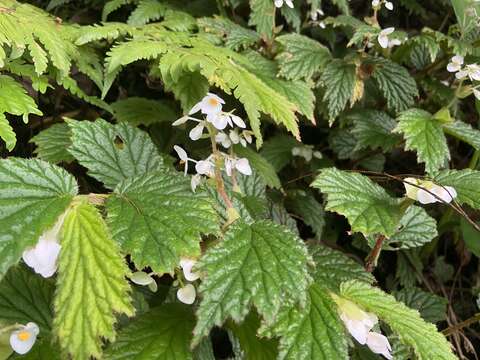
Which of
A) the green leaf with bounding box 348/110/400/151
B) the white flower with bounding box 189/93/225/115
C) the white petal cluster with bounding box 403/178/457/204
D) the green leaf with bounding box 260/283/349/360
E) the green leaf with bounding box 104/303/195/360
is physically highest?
the white flower with bounding box 189/93/225/115

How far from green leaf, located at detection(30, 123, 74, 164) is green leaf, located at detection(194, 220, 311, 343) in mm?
572

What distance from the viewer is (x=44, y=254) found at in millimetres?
760

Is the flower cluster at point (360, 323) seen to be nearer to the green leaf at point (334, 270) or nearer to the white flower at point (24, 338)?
the green leaf at point (334, 270)

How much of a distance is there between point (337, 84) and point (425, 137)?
0.99ft

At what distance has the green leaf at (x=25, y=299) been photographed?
2.93 ft

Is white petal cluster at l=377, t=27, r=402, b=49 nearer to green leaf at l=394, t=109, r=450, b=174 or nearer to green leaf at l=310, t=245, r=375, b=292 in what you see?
green leaf at l=394, t=109, r=450, b=174

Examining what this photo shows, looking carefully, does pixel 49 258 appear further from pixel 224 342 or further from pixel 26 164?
pixel 224 342

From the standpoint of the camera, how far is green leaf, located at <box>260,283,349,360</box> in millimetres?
784

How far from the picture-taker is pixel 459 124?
5.03 ft

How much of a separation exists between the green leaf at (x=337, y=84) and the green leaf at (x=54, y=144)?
2.37ft

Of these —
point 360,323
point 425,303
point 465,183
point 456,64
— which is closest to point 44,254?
point 360,323

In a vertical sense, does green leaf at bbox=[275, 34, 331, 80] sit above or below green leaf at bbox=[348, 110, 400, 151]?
above

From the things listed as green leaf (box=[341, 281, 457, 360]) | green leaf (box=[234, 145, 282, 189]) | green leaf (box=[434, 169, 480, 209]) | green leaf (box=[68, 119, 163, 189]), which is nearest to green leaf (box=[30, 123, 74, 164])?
green leaf (box=[68, 119, 163, 189])

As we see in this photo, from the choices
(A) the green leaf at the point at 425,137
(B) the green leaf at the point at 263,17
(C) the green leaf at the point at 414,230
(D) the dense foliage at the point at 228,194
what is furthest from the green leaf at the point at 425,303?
(B) the green leaf at the point at 263,17
